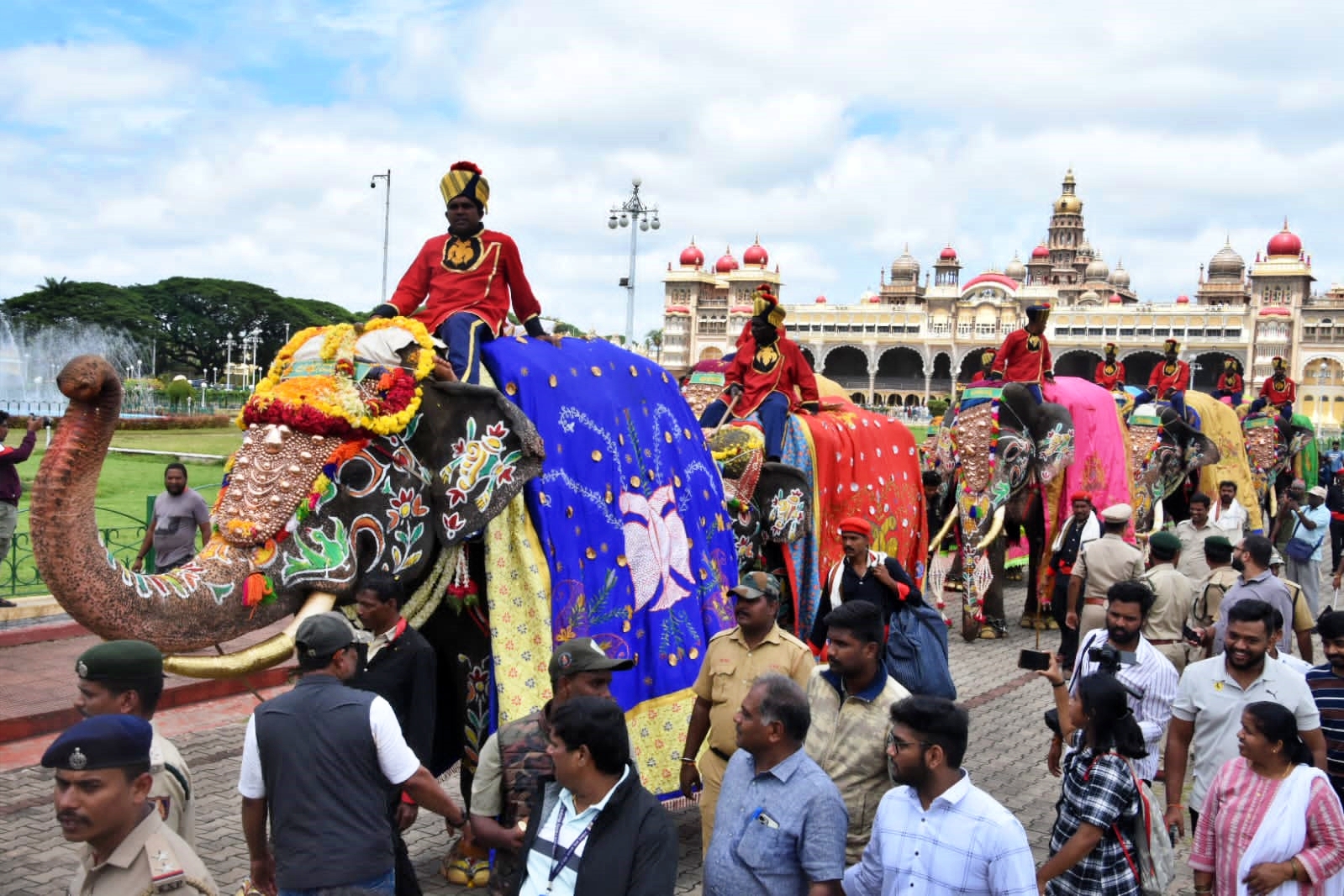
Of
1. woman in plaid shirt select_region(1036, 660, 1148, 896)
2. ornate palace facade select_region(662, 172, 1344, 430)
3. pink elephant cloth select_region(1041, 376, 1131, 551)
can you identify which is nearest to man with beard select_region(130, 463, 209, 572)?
woman in plaid shirt select_region(1036, 660, 1148, 896)

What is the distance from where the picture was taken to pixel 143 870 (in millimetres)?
2752

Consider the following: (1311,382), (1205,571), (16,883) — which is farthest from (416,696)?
(1311,382)

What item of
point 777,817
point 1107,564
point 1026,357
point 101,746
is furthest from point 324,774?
point 1026,357

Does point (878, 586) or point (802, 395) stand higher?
point (802, 395)

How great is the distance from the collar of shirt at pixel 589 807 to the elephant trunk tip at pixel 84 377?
1.84 meters

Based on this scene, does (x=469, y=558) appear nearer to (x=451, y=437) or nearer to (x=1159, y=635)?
(x=451, y=437)

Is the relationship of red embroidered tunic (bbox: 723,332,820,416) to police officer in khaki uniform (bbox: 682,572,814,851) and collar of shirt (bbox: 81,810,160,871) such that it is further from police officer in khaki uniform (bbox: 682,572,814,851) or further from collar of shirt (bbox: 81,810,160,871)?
collar of shirt (bbox: 81,810,160,871)

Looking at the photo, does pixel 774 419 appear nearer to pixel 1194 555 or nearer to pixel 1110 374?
pixel 1194 555

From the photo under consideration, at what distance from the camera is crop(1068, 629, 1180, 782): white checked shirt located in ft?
16.5

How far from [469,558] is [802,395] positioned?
410cm

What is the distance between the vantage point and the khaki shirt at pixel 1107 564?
7648 millimetres

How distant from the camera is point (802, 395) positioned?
868 centimetres

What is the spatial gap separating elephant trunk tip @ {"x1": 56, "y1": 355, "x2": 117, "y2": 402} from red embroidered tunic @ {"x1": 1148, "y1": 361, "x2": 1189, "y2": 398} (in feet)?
47.1

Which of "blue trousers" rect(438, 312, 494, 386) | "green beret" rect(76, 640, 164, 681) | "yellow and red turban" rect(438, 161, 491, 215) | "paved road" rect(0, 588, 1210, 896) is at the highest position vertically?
"yellow and red turban" rect(438, 161, 491, 215)
